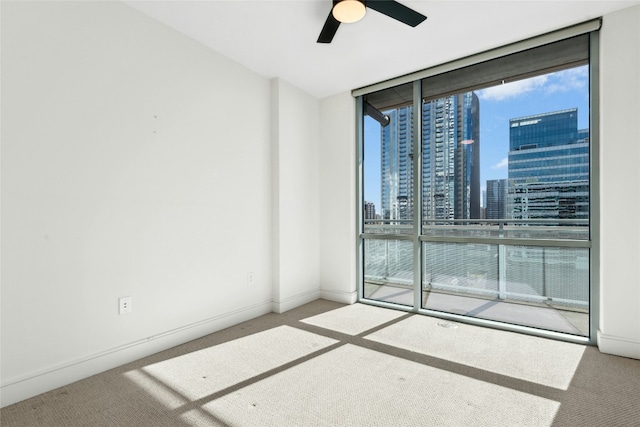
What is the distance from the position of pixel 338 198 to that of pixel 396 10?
2.07 meters

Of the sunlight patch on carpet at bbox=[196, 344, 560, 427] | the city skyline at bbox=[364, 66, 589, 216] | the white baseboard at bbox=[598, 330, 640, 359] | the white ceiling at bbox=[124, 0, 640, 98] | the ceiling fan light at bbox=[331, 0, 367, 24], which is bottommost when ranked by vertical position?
the sunlight patch on carpet at bbox=[196, 344, 560, 427]

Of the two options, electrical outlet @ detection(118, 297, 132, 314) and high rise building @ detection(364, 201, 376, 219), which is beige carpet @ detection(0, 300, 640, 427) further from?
high rise building @ detection(364, 201, 376, 219)

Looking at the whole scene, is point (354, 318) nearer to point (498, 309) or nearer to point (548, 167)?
point (498, 309)

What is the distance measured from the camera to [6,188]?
1666 millimetres

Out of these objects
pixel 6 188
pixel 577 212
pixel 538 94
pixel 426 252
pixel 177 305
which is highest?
pixel 538 94

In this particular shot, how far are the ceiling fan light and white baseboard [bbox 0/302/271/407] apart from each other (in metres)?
2.55

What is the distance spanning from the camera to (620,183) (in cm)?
223

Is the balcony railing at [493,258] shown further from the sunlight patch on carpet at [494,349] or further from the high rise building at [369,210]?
the sunlight patch on carpet at [494,349]

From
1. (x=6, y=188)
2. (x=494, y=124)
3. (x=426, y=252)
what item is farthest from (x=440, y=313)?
(x=6, y=188)

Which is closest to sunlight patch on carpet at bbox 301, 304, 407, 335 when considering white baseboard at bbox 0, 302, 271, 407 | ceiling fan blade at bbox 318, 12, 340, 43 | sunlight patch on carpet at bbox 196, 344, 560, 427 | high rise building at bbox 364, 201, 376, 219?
sunlight patch on carpet at bbox 196, 344, 560, 427

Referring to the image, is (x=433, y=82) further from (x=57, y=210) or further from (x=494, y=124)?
(x=57, y=210)

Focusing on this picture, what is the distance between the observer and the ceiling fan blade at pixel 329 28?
2099 millimetres

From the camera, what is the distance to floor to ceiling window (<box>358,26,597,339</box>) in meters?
2.55

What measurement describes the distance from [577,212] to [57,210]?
3.72 metres
